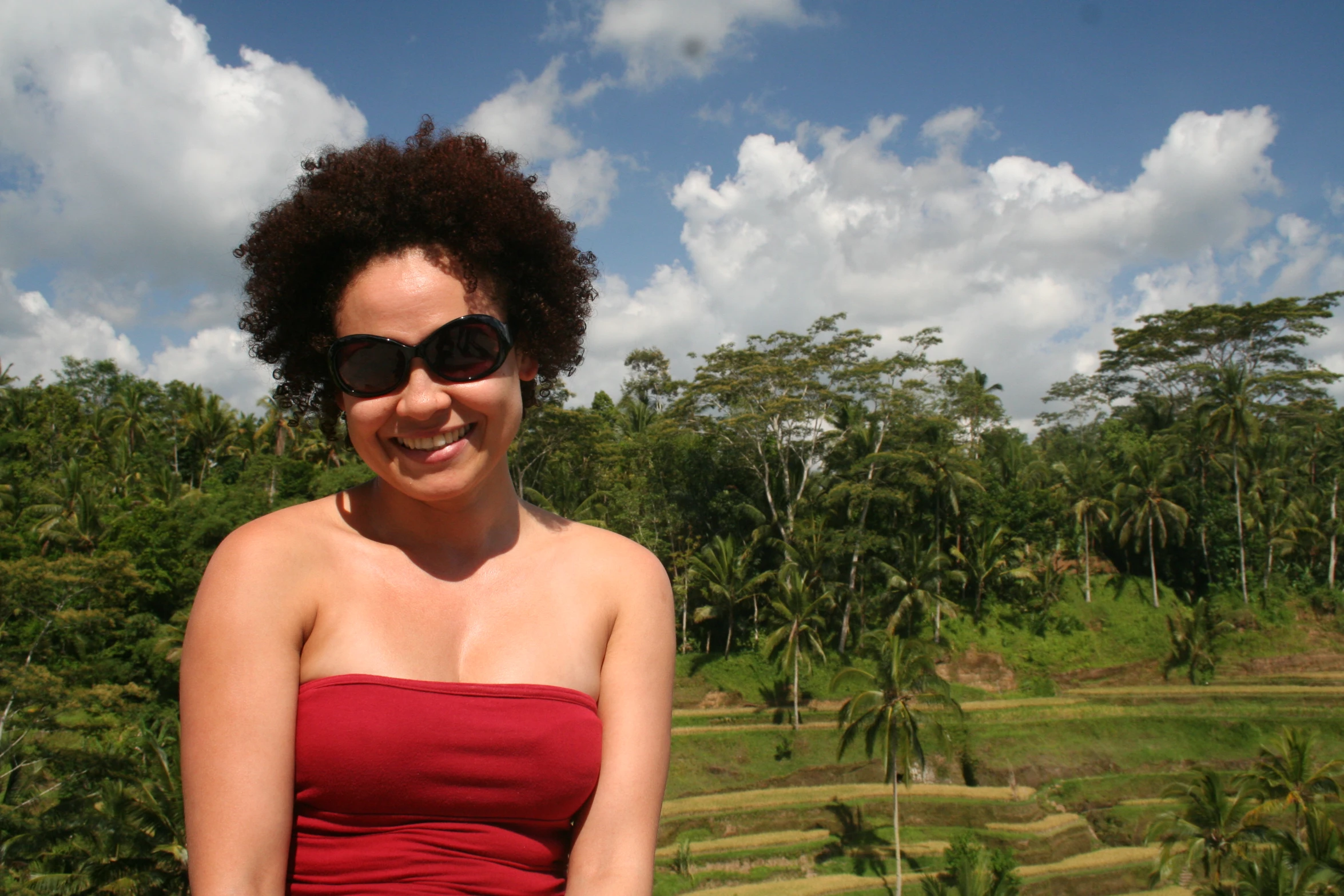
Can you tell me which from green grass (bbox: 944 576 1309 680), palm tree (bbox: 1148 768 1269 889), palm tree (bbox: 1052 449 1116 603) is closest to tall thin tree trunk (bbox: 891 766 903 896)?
palm tree (bbox: 1148 768 1269 889)

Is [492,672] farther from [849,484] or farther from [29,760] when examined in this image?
[849,484]

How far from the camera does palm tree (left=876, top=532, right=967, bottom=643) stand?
25219 millimetres

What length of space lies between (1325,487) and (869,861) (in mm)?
26933

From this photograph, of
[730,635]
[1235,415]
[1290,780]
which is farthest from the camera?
[1235,415]

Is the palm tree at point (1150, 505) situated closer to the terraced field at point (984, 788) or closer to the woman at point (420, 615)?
the terraced field at point (984, 788)

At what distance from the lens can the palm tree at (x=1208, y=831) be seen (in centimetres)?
1664

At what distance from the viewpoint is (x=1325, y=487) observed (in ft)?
108

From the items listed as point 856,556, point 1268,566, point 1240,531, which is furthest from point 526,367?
point 1268,566

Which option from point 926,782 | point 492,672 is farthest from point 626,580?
point 926,782

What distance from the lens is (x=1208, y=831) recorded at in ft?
55.4

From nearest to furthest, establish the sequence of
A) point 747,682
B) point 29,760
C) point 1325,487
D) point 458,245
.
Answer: point 458,245 → point 29,760 → point 747,682 → point 1325,487

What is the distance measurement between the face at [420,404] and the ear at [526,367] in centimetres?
20

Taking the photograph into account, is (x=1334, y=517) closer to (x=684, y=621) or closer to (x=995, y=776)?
(x=995, y=776)

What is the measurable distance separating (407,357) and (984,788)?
22.5 metres
